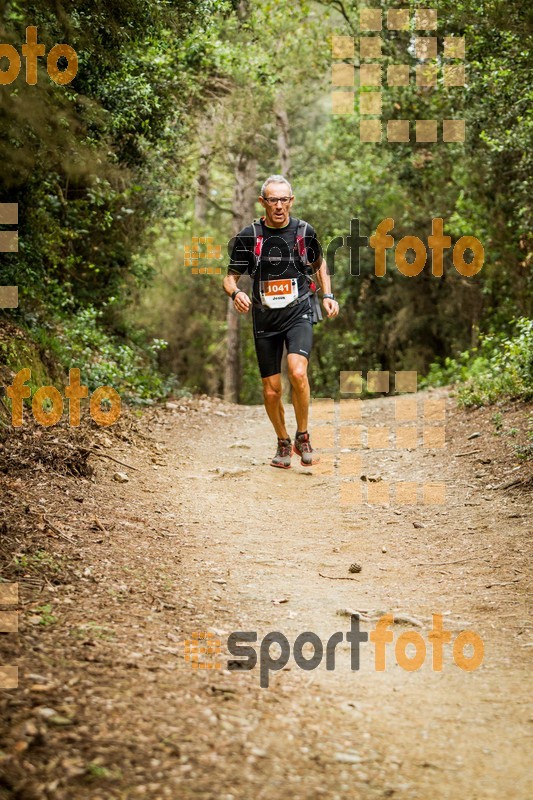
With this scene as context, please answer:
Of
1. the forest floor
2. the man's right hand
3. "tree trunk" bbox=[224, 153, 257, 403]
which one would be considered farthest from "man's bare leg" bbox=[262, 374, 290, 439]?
"tree trunk" bbox=[224, 153, 257, 403]

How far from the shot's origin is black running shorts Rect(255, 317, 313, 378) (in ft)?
26.3

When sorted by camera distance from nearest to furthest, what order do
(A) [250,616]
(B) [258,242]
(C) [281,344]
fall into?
(A) [250,616], (B) [258,242], (C) [281,344]

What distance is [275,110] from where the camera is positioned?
22484 millimetres

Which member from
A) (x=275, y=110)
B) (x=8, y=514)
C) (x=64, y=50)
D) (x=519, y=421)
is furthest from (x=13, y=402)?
(x=275, y=110)

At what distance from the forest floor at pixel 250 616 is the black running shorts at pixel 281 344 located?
112 centimetres

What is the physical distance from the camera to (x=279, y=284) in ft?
25.8

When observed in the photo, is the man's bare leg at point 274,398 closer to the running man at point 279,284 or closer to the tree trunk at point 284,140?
the running man at point 279,284

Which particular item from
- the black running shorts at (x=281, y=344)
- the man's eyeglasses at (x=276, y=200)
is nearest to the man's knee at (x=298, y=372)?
the black running shorts at (x=281, y=344)

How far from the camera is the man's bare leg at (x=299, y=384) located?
7973 millimetres

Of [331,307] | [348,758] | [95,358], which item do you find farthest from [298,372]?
[348,758]

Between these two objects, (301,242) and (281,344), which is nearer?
(301,242)

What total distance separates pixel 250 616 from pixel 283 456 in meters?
4.06

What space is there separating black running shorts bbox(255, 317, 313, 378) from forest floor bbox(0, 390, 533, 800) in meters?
1.12

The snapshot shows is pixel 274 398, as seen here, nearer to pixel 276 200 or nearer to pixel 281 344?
pixel 281 344
